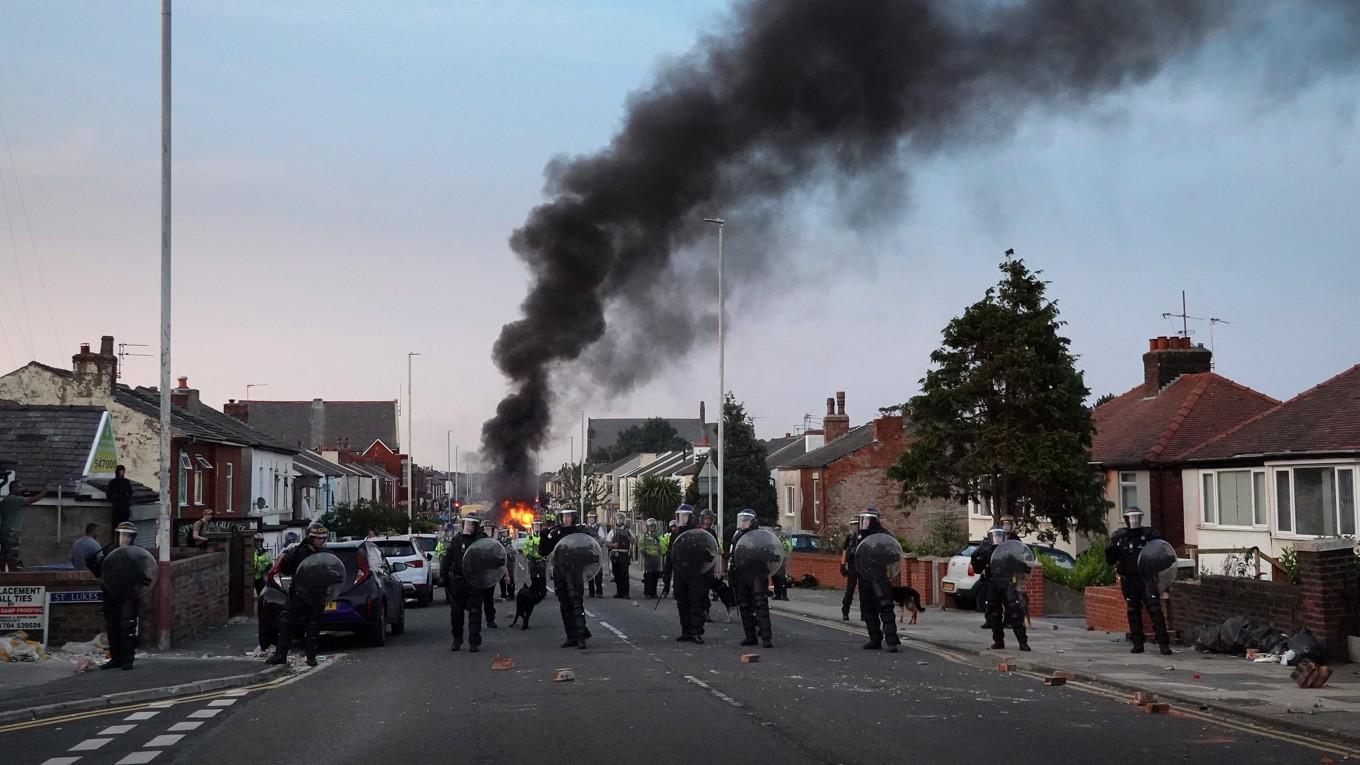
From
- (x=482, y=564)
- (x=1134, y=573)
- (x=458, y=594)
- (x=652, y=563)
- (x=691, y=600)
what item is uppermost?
(x=482, y=564)

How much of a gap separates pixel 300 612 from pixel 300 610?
4cm

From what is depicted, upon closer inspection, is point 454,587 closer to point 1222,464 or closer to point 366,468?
point 1222,464

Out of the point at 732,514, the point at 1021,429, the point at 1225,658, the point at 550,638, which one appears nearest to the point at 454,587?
the point at 550,638

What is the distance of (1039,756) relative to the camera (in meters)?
9.02

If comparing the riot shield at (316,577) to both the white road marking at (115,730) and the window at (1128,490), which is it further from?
the window at (1128,490)

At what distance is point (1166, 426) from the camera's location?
116 ft

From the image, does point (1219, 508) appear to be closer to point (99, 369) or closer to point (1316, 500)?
point (1316, 500)

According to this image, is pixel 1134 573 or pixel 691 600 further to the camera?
pixel 691 600

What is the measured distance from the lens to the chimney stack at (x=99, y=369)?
Result: 39.2 metres

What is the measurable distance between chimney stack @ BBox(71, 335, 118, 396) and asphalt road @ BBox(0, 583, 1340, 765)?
85.9 feet

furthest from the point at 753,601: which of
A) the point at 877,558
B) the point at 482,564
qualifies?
the point at 482,564

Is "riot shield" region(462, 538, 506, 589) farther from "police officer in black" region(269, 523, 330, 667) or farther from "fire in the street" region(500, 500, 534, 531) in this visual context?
"fire in the street" region(500, 500, 534, 531)

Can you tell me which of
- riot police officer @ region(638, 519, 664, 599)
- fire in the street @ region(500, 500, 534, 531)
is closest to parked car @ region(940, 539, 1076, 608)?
riot police officer @ region(638, 519, 664, 599)

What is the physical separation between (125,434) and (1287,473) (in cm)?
2977
